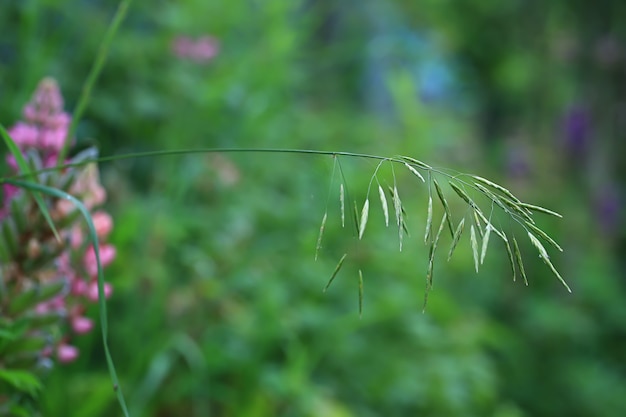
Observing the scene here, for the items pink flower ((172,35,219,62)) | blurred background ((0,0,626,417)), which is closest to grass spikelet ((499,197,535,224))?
blurred background ((0,0,626,417))

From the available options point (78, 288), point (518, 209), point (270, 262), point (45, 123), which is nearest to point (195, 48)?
point (270, 262)

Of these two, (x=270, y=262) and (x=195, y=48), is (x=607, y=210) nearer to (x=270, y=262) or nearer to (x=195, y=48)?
Answer: (x=270, y=262)

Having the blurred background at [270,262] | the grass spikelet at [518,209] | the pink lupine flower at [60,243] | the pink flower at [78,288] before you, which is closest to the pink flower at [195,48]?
the blurred background at [270,262]

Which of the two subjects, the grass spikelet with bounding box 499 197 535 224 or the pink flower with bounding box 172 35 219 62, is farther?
the pink flower with bounding box 172 35 219 62

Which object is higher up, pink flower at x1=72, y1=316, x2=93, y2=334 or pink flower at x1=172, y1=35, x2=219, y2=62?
pink flower at x1=172, y1=35, x2=219, y2=62

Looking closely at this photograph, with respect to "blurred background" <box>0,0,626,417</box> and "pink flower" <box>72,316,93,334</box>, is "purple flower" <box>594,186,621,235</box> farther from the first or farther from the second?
"pink flower" <box>72,316,93,334</box>

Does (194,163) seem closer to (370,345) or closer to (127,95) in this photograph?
(127,95)

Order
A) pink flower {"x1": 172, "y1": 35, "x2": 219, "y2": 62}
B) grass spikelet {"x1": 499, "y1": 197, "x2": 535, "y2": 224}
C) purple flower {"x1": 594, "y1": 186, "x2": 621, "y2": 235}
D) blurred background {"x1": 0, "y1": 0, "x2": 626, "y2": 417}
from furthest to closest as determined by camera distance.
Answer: purple flower {"x1": 594, "y1": 186, "x2": 621, "y2": 235} → pink flower {"x1": 172, "y1": 35, "x2": 219, "y2": 62} → blurred background {"x1": 0, "y1": 0, "x2": 626, "y2": 417} → grass spikelet {"x1": 499, "y1": 197, "x2": 535, "y2": 224}

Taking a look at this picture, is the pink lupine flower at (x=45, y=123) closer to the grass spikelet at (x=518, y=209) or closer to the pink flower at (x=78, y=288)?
the pink flower at (x=78, y=288)

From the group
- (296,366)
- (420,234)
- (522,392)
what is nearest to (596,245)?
(522,392)
